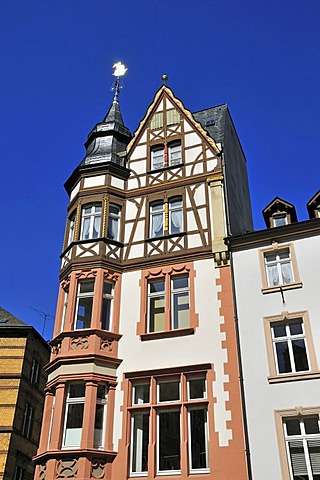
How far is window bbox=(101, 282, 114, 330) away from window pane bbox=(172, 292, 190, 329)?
2.41m

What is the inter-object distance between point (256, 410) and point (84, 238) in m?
9.42

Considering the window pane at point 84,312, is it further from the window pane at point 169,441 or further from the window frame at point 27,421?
the window frame at point 27,421

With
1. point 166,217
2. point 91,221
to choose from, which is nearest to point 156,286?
point 166,217

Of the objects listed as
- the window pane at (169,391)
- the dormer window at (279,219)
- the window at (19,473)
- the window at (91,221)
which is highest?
the window at (91,221)

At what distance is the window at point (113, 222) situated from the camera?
Result: 20250mm

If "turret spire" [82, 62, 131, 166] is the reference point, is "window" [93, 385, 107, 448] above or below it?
below

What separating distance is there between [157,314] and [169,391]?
2.93 m

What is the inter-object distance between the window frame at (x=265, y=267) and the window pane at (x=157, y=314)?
375 cm

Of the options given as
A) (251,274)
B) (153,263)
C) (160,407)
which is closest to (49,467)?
(160,407)

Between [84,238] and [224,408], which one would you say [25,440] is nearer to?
[84,238]

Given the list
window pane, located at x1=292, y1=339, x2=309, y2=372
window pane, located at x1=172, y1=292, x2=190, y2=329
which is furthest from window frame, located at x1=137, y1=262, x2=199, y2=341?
window pane, located at x1=292, y1=339, x2=309, y2=372

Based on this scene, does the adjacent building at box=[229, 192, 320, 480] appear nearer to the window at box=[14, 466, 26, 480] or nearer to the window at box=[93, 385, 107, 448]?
the window at box=[93, 385, 107, 448]

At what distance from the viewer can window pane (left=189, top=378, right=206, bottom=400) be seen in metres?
16.0

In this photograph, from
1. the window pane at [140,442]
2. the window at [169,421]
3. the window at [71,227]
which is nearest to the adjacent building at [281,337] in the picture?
the window at [169,421]
